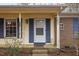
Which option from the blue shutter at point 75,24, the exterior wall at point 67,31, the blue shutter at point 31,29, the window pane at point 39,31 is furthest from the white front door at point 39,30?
the blue shutter at point 75,24

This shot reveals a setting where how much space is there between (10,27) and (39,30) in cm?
172

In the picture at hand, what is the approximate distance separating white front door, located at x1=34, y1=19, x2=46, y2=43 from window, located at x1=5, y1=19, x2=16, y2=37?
1238mm

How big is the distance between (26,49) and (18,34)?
226cm

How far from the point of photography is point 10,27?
41.8 ft

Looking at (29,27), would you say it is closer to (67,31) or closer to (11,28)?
(11,28)

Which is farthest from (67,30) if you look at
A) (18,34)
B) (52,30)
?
(18,34)

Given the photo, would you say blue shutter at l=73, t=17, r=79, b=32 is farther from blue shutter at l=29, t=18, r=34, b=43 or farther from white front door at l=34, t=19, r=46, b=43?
blue shutter at l=29, t=18, r=34, b=43

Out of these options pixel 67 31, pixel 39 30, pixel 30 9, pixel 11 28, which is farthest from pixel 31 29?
pixel 67 31

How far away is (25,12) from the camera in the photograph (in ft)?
39.6

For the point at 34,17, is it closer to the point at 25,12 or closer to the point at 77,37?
the point at 25,12

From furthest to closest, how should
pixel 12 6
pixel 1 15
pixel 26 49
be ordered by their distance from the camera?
1. pixel 1 15
2. pixel 12 6
3. pixel 26 49

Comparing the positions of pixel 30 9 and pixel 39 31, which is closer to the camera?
pixel 30 9

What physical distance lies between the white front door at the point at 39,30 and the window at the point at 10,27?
4.06ft

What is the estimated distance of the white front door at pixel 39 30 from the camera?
12.8 m
